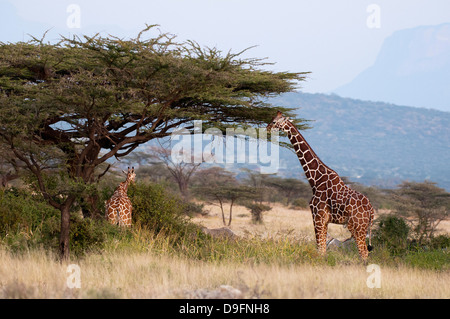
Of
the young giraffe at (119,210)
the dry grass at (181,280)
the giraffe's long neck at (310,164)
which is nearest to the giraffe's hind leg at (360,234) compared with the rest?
the giraffe's long neck at (310,164)

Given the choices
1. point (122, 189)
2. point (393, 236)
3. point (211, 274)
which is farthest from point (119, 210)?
point (393, 236)

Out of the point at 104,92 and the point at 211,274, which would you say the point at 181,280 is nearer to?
the point at 211,274

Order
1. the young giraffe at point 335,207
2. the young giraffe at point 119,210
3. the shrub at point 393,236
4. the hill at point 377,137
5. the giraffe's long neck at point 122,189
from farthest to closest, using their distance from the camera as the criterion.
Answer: the hill at point 377,137 → the shrub at point 393,236 → the giraffe's long neck at point 122,189 → the young giraffe at point 119,210 → the young giraffe at point 335,207

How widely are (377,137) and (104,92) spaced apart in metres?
168

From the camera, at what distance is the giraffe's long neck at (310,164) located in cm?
1162

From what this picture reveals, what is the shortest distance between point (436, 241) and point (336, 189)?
20.3ft

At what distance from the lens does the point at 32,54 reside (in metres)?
16.2

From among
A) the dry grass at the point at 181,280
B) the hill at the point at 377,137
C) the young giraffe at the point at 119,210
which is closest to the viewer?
the dry grass at the point at 181,280

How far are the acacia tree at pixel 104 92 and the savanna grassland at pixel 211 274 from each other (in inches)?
55.4

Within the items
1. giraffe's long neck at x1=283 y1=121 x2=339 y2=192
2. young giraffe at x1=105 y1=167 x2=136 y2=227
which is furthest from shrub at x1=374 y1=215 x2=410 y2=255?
young giraffe at x1=105 y1=167 x2=136 y2=227

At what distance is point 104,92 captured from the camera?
450 inches

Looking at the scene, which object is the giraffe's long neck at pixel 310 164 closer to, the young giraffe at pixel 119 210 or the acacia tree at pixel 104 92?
the acacia tree at pixel 104 92
